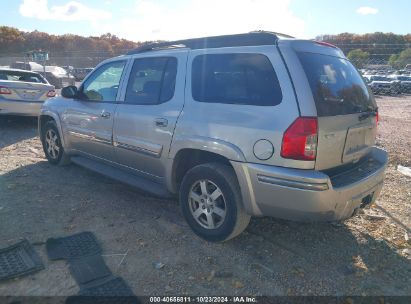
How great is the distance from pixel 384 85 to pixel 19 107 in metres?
25.9

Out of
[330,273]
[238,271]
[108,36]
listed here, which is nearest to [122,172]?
[238,271]

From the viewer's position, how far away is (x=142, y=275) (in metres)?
2.96

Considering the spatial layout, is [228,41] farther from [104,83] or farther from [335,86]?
[104,83]

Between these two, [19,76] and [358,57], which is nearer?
[19,76]

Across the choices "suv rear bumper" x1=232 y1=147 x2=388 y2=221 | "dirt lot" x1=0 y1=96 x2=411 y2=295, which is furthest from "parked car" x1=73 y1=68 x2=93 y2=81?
"suv rear bumper" x1=232 y1=147 x2=388 y2=221

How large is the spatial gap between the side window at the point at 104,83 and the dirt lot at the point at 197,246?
1288 mm

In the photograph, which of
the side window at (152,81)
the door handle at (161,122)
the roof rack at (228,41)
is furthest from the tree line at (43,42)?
the door handle at (161,122)

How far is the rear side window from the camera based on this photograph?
2.96 meters

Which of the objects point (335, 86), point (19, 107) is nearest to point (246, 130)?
point (335, 86)

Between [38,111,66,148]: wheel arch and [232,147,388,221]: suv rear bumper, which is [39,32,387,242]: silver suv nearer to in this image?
[232,147,388,221]: suv rear bumper

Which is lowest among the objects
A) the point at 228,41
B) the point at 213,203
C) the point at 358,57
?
the point at 213,203

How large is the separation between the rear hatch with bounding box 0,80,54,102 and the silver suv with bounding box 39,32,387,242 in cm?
531

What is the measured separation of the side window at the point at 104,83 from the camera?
4.44 m

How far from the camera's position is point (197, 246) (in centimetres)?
343
